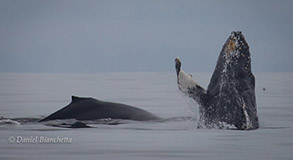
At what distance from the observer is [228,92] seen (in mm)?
12680

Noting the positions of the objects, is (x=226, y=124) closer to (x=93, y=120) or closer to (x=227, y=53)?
(x=227, y=53)

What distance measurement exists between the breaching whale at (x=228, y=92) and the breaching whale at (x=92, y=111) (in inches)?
97.7

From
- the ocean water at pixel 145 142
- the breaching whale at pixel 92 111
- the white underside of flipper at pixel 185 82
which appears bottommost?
the ocean water at pixel 145 142

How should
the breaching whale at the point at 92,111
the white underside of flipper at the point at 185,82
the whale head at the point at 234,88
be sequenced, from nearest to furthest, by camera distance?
the whale head at the point at 234,88, the white underside of flipper at the point at 185,82, the breaching whale at the point at 92,111

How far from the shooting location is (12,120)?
1554cm

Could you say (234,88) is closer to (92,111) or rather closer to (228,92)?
(228,92)

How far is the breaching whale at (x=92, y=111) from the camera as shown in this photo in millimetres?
14758

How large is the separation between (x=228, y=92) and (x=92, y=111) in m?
3.60

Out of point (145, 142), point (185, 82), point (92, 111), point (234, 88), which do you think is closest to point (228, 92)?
point (234, 88)

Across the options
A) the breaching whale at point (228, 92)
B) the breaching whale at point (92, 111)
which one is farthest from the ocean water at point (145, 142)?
the breaching whale at point (92, 111)

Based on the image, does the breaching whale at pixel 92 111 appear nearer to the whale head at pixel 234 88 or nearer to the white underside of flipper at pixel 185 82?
the white underside of flipper at pixel 185 82

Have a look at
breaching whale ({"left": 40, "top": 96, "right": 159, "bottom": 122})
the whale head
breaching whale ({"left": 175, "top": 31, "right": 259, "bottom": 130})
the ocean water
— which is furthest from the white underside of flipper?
breaching whale ({"left": 40, "top": 96, "right": 159, "bottom": 122})

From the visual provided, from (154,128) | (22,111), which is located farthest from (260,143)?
(22,111)

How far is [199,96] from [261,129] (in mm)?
1759
